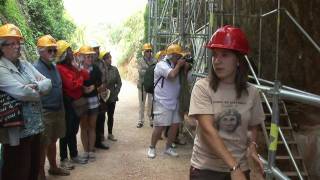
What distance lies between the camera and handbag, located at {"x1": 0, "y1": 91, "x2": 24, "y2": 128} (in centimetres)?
434

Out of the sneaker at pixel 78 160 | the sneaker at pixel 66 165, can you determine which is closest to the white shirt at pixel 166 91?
the sneaker at pixel 78 160

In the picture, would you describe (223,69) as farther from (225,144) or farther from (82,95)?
(82,95)

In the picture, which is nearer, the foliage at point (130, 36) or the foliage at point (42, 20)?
the foliage at point (42, 20)

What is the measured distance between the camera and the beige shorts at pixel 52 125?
18.8ft

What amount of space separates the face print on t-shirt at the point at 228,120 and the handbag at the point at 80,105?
Answer: 13.8 ft

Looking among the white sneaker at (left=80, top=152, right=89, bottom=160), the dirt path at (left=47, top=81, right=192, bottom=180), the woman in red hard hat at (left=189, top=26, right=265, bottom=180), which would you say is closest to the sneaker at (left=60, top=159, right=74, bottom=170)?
the dirt path at (left=47, top=81, right=192, bottom=180)

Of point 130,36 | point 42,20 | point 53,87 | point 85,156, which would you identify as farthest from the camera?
point 130,36

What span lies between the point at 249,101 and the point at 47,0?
15.1 m

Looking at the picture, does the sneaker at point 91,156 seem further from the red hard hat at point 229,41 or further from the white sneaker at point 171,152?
the red hard hat at point 229,41

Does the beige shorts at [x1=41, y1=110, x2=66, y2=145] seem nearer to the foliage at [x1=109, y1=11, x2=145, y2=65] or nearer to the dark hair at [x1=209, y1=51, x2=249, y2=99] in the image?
the dark hair at [x1=209, y1=51, x2=249, y2=99]

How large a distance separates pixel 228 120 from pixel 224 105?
0.31ft

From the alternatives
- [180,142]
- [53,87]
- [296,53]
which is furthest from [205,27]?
[53,87]

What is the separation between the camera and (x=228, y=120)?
2.81m

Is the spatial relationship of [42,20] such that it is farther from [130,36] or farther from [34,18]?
[130,36]
